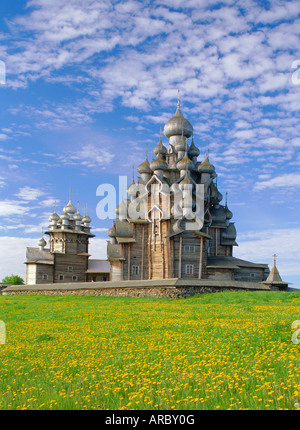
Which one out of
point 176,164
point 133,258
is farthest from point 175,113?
point 133,258

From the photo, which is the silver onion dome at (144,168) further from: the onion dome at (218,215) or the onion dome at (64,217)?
the onion dome at (64,217)

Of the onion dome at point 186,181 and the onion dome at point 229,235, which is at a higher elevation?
the onion dome at point 186,181

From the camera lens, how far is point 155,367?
8.10 m

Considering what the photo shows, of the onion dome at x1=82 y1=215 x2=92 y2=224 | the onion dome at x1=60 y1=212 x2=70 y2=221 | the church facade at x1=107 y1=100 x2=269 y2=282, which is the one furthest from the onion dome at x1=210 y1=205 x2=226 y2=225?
the onion dome at x1=60 y1=212 x2=70 y2=221

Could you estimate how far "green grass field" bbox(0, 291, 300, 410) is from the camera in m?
6.23

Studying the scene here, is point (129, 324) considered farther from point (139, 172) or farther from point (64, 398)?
point (139, 172)

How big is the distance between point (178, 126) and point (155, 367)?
146 feet

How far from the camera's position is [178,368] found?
782 centimetres

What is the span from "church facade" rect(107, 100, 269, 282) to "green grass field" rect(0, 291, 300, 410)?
2563cm

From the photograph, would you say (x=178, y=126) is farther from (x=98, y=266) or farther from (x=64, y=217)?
(x=98, y=266)

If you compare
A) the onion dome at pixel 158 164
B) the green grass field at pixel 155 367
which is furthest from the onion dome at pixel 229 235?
the green grass field at pixel 155 367

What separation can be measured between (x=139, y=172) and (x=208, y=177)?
817 cm

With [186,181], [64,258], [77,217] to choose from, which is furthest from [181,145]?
[64,258]

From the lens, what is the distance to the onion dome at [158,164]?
44.3 metres
